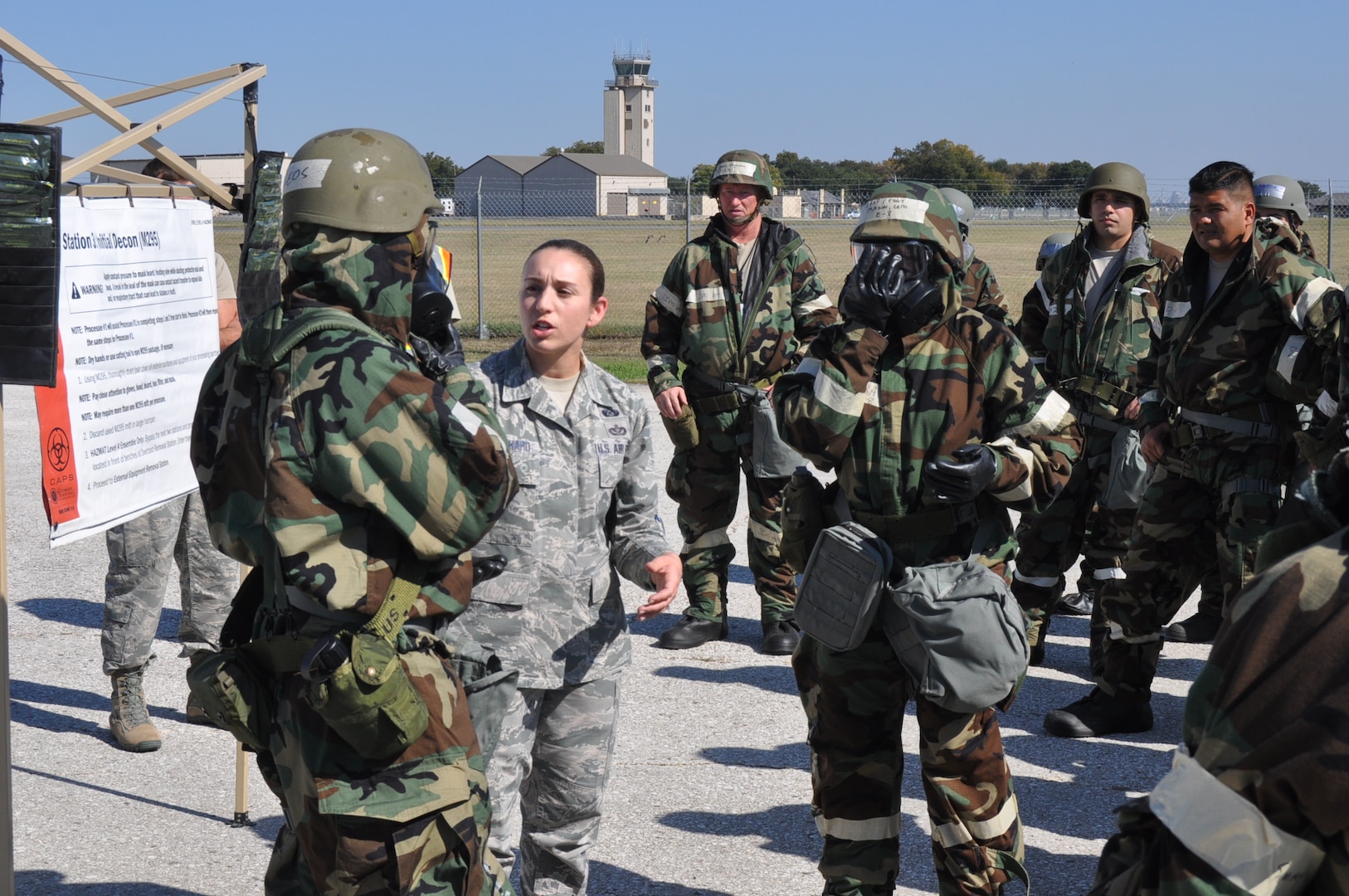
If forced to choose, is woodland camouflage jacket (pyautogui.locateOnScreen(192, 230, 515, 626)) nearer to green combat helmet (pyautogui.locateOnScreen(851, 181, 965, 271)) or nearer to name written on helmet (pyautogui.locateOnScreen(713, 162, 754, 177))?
green combat helmet (pyautogui.locateOnScreen(851, 181, 965, 271))

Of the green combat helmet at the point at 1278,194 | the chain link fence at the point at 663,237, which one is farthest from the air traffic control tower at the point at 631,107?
the green combat helmet at the point at 1278,194

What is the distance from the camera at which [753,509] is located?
7.11 m

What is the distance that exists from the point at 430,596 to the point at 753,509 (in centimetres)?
447

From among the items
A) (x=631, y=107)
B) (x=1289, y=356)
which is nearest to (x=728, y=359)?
(x=1289, y=356)

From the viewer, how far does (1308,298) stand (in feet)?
16.9

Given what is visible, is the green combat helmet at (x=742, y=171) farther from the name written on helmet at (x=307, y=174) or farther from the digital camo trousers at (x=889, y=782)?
the name written on helmet at (x=307, y=174)

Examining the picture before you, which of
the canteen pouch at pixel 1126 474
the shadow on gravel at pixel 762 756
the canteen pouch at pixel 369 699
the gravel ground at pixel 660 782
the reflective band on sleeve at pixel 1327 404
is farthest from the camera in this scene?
the canteen pouch at pixel 1126 474

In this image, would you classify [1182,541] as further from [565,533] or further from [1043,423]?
[565,533]

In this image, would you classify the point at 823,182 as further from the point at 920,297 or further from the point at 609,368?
the point at 920,297

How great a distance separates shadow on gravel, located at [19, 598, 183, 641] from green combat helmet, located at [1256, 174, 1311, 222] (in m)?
7.05

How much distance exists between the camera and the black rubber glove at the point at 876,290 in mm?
3627

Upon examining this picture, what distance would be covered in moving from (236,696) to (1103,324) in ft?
16.2

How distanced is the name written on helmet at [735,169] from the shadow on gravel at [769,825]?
3.58 meters

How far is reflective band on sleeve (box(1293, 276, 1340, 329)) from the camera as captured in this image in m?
5.13
